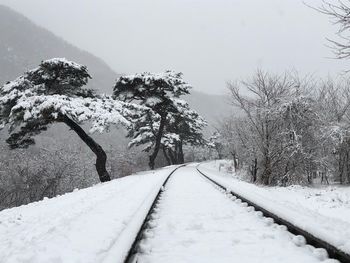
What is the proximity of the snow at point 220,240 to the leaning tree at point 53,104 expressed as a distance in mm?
14134

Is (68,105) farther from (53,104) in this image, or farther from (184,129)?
(184,129)

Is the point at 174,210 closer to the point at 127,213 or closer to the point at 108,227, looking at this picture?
the point at 127,213

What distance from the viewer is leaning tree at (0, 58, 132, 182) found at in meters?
20.1

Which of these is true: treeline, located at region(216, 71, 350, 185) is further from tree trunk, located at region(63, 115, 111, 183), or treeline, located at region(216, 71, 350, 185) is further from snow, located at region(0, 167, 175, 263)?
snow, located at region(0, 167, 175, 263)

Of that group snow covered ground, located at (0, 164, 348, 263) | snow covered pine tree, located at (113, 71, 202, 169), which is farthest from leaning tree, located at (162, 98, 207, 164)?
snow covered ground, located at (0, 164, 348, 263)

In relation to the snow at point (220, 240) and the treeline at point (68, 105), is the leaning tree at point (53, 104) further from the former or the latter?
the snow at point (220, 240)

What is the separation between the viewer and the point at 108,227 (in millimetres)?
5934

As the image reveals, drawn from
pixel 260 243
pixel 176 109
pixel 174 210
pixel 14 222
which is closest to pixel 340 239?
pixel 260 243

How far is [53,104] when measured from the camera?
1980 cm

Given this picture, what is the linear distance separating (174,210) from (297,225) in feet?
10.4

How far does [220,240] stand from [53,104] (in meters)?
16.4

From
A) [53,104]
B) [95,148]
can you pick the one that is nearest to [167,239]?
[53,104]

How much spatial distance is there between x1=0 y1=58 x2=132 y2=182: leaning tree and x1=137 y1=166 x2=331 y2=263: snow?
1413 cm

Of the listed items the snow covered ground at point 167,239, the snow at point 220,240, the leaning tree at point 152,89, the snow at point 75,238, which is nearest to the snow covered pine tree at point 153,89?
the leaning tree at point 152,89
